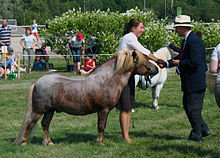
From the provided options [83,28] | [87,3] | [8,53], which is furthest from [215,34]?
[87,3]

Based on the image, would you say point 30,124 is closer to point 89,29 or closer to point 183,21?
point 183,21

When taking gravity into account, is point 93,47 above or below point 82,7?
below

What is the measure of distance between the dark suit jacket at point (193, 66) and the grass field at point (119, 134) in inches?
42.8

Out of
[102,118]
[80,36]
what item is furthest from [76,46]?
[102,118]

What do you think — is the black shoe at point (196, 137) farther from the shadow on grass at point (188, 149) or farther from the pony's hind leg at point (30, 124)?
the pony's hind leg at point (30, 124)

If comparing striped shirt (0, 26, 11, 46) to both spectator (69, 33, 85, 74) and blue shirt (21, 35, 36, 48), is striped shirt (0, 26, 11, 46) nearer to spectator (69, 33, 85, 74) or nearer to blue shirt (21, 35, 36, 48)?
blue shirt (21, 35, 36, 48)

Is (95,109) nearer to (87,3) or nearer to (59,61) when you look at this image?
(59,61)

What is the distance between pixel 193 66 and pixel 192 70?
0.39ft

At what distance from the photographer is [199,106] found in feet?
23.6

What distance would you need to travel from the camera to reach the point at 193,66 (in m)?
6.94

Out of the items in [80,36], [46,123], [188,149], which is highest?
[80,36]

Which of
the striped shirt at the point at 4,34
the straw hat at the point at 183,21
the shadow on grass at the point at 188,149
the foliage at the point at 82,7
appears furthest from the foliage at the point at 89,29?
the foliage at the point at 82,7

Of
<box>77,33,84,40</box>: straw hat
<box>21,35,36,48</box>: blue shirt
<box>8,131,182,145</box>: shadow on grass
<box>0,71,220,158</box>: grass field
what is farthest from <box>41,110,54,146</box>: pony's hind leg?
<box>21,35,36,48</box>: blue shirt

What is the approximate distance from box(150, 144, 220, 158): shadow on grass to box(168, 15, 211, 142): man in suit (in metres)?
0.42
